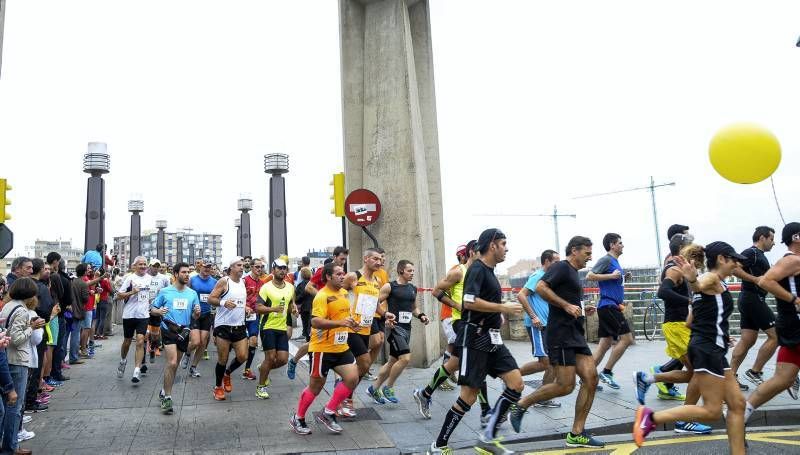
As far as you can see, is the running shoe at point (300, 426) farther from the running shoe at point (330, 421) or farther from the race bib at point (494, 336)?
the race bib at point (494, 336)

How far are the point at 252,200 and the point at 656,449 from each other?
92.2 ft

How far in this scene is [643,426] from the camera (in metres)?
4.67

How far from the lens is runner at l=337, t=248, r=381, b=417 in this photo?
7176 millimetres

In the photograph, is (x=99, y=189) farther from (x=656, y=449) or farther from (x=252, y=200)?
(x=656, y=449)

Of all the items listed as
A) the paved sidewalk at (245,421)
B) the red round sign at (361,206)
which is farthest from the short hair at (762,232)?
the red round sign at (361,206)

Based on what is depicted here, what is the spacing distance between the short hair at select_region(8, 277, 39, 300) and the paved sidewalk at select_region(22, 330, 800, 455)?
148 centimetres

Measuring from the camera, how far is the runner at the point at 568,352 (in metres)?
5.68

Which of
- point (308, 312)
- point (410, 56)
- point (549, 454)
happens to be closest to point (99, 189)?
point (308, 312)

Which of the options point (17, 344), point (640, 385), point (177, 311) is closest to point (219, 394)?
point (177, 311)

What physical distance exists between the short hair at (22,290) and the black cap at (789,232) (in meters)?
7.50

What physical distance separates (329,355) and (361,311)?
0.83m

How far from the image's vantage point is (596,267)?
811 cm

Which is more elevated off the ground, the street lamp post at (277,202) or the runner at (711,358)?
the street lamp post at (277,202)

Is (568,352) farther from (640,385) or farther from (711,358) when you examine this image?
(640,385)
